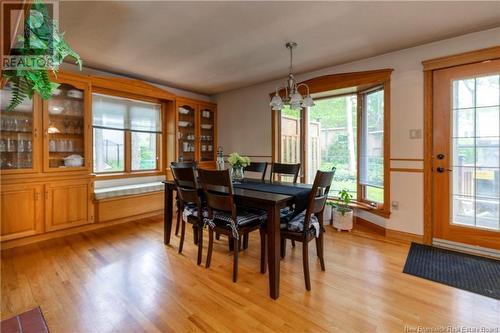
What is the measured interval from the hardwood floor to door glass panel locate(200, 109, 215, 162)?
279 cm

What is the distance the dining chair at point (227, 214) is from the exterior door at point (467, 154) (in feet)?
7.15

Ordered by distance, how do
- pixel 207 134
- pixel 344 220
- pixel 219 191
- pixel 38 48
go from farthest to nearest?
pixel 207 134
pixel 344 220
pixel 219 191
pixel 38 48

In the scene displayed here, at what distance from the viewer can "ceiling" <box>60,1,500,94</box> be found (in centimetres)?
214

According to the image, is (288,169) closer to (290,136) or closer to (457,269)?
(290,136)

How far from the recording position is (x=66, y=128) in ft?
11.2

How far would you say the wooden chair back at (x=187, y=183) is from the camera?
91.2 inches

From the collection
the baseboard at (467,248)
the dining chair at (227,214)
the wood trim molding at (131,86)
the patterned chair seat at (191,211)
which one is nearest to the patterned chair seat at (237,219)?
the dining chair at (227,214)

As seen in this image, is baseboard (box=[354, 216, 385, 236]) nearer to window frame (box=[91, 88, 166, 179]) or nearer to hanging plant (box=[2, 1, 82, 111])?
window frame (box=[91, 88, 166, 179])

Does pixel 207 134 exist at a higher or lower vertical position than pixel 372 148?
higher

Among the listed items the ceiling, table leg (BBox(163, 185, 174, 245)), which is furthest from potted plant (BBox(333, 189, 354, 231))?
table leg (BBox(163, 185, 174, 245))

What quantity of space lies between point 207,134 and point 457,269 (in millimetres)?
4474

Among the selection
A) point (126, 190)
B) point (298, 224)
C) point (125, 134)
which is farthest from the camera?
point (125, 134)

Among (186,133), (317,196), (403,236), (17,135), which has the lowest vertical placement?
(403,236)

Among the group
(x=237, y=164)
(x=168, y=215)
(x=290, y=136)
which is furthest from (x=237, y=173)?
(x=290, y=136)
